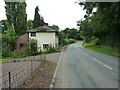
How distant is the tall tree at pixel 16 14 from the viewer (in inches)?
1487

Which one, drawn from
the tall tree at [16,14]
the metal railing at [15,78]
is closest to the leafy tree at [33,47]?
the metal railing at [15,78]

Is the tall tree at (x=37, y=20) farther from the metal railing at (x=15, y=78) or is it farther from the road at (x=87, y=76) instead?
the metal railing at (x=15, y=78)

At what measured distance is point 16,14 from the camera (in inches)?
1523

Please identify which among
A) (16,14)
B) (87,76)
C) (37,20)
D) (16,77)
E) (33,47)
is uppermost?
(37,20)

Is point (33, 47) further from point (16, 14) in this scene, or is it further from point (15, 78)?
point (16, 14)

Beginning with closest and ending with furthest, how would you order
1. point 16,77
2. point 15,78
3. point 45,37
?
point 16,77 → point 15,78 → point 45,37

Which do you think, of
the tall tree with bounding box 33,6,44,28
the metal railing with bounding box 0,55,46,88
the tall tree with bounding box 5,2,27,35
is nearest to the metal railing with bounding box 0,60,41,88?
the metal railing with bounding box 0,55,46,88

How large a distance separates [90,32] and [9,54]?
27200mm

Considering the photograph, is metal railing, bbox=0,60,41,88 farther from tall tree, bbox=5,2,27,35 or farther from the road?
tall tree, bbox=5,2,27,35

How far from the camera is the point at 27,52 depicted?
73.5ft

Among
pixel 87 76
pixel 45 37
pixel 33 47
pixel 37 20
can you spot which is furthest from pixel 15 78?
pixel 37 20

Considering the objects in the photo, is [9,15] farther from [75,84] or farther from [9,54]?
[75,84]

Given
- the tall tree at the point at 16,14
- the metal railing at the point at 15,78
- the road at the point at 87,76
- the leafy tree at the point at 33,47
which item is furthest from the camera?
the tall tree at the point at 16,14

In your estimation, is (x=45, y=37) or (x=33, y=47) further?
(x=45, y=37)
